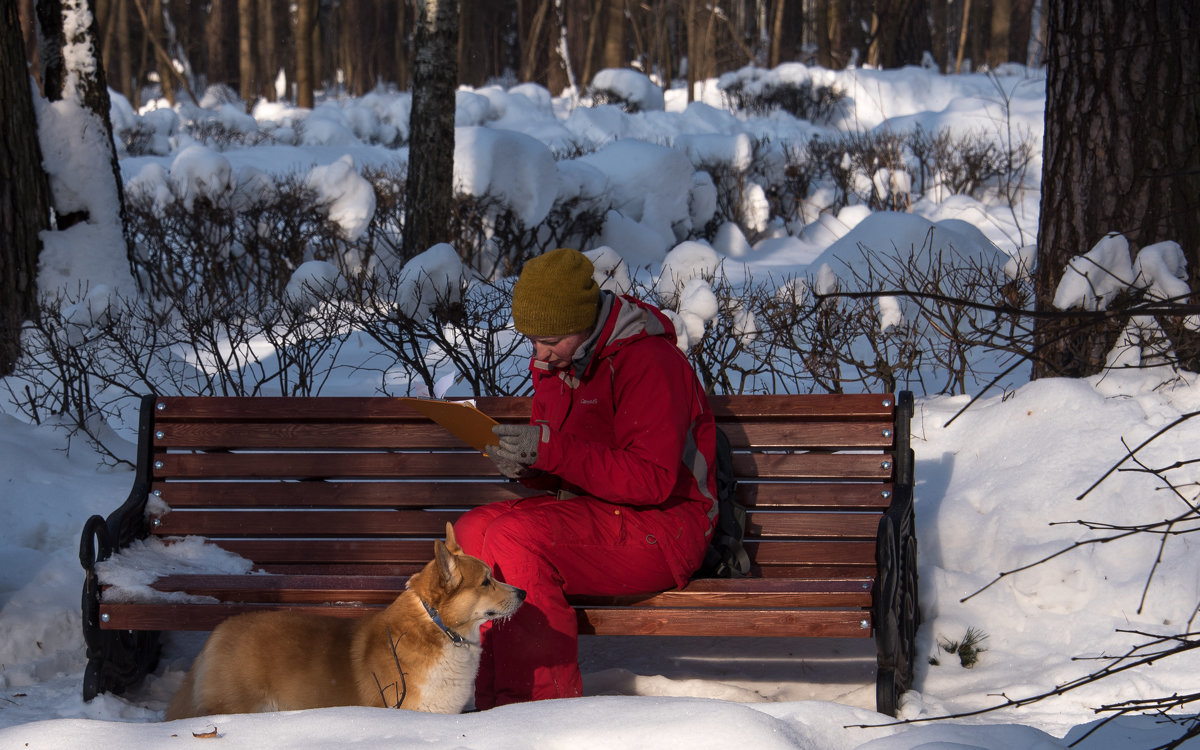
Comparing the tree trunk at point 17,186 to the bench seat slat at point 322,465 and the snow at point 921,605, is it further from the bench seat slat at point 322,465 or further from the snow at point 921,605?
the bench seat slat at point 322,465

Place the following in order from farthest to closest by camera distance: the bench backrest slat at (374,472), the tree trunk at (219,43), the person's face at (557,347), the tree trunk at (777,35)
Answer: the tree trunk at (219,43) → the tree trunk at (777,35) → the bench backrest slat at (374,472) → the person's face at (557,347)

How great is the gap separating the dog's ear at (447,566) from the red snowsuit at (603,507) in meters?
0.24

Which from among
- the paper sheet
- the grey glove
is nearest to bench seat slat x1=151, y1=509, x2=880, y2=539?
the paper sheet

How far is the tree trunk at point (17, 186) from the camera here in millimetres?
6316

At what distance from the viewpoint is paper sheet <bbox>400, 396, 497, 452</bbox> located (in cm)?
312

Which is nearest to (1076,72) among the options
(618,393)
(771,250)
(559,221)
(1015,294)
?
(1015,294)

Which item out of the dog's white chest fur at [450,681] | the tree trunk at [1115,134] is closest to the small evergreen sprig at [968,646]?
the tree trunk at [1115,134]

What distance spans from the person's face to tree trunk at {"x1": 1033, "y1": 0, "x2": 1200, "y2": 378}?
2.63 m

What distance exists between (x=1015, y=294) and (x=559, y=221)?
579 centimetres

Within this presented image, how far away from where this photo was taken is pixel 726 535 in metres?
3.64

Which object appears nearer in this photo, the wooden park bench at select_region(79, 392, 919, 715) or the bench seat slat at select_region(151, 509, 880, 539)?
the wooden park bench at select_region(79, 392, 919, 715)

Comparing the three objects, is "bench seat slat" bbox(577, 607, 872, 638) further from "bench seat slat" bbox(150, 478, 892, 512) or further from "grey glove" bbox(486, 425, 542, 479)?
"bench seat slat" bbox(150, 478, 892, 512)

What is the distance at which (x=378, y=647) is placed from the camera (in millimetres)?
3105

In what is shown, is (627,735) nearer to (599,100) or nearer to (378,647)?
(378,647)
